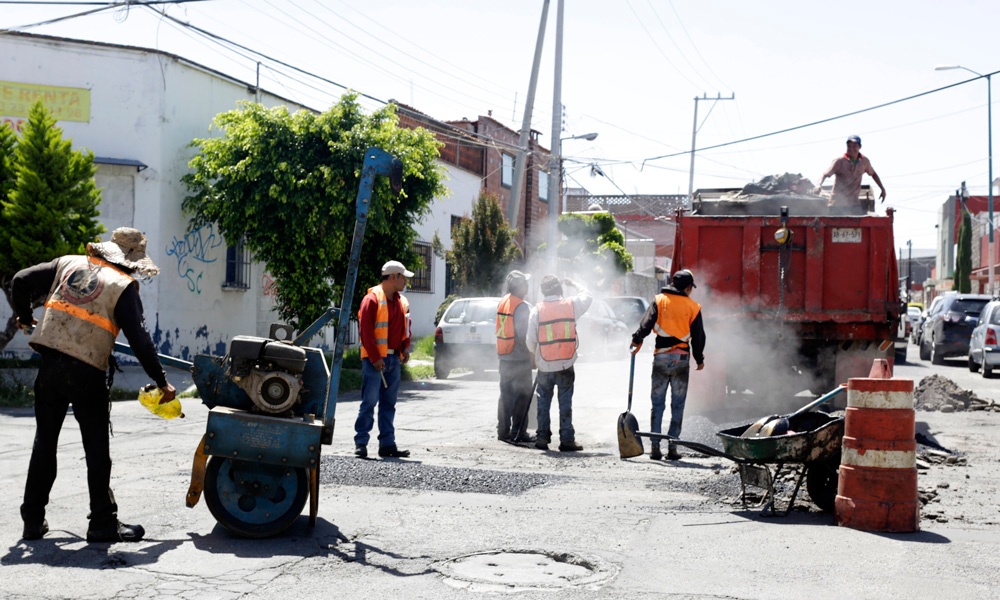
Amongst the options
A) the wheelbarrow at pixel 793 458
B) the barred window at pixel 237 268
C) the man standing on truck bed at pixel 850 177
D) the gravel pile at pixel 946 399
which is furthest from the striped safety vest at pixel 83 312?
the barred window at pixel 237 268

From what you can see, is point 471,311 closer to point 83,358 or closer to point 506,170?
point 83,358

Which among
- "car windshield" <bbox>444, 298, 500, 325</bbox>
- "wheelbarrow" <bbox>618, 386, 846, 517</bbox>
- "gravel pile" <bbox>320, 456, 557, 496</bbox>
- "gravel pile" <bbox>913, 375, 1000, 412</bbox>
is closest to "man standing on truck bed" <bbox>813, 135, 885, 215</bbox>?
"gravel pile" <bbox>913, 375, 1000, 412</bbox>

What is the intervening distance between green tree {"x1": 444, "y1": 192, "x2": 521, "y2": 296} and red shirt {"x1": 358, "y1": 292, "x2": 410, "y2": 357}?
52.0ft

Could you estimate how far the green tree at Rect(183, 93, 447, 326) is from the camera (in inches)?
618

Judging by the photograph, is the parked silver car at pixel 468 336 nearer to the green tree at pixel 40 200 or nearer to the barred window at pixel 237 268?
the barred window at pixel 237 268

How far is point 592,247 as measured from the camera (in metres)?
38.8

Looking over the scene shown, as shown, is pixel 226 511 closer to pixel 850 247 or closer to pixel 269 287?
pixel 850 247

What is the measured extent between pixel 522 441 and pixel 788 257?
13.5 ft

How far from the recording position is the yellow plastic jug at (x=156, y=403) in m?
A: 5.36

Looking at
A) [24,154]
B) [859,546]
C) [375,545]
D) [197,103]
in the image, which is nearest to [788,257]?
[859,546]

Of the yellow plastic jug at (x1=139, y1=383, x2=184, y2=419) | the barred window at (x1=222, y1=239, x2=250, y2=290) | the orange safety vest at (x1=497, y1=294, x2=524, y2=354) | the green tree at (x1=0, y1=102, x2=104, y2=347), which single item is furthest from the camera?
the barred window at (x1=222, y1=239, x2=250, y2=290)

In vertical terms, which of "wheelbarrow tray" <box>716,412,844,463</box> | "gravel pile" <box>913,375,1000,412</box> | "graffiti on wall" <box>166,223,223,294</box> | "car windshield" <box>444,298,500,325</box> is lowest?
"gravel pile" <box>913,375,1000,412</box>

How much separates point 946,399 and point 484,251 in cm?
1355

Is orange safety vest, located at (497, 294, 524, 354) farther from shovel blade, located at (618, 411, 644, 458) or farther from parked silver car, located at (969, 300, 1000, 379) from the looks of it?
parked silver car, located at (969, 300, 1000, 379)
